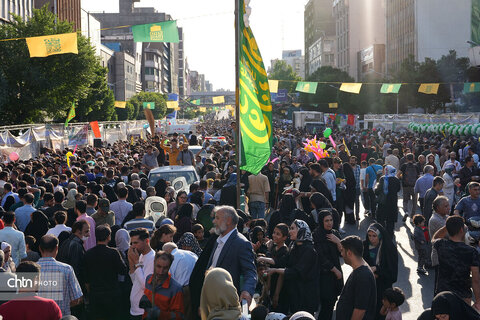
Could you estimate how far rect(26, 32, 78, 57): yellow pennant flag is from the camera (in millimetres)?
18297

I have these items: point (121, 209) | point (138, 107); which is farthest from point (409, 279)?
point (138, 107)

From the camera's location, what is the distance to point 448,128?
115 feet

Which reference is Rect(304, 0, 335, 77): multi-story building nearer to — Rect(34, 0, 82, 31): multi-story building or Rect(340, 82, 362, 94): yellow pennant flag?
Rect(34, 0, 82, 31): multi-story building

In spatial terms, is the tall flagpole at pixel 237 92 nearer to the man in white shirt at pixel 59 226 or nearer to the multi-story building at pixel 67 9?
the man in white shirt at pixel 59 226

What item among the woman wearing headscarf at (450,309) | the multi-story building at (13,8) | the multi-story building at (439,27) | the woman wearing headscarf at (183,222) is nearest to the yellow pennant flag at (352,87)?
the multi-story building at (13,8)

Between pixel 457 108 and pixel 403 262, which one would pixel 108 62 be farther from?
pixel 403 262

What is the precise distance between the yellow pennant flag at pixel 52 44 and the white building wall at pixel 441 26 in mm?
70242

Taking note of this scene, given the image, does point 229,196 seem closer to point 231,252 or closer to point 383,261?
point 383,261

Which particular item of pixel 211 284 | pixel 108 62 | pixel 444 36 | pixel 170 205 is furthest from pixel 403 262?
pixel 108 62

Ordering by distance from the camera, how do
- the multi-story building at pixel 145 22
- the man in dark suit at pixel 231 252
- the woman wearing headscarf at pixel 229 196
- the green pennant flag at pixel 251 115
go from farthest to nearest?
the multi-story building at pixel 145 22
the woman wearing headscarf at pixel 229 196
the green pennant flag at pixel 251 115
the man in dark suit at pixel 231 252

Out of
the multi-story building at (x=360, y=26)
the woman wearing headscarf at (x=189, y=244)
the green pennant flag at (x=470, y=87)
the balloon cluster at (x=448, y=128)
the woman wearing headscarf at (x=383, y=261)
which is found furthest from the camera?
the multi-story building at (x=360, y=26)

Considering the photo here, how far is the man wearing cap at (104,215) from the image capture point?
864cm

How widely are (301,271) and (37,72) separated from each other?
3395 cm

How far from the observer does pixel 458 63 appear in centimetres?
6469
